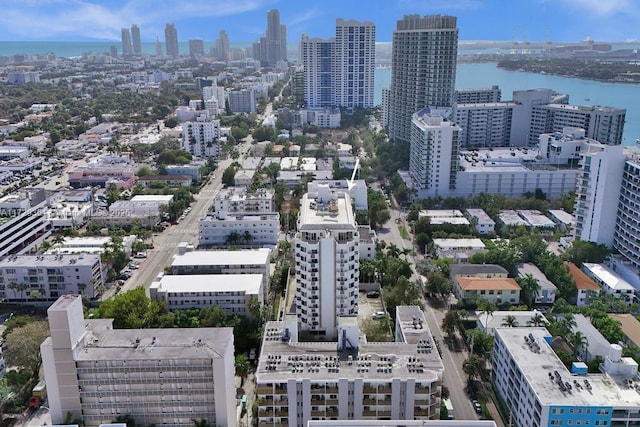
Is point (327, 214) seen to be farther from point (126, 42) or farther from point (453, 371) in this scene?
point (126, 42)

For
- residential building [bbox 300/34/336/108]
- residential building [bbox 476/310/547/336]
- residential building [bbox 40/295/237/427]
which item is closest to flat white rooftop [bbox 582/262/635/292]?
residential building [bbox 476/310/547/336]

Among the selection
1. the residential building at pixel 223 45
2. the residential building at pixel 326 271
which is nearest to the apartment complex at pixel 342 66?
the residential building at pixel 326 271

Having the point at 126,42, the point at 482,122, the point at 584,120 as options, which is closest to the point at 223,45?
the point at 126,42

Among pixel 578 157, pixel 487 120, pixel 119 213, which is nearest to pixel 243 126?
pixel 487 120

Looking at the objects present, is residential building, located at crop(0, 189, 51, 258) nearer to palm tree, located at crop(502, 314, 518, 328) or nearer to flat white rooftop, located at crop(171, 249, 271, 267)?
Result: flat white rooftop, located at crop(171, 249, 271, 267)

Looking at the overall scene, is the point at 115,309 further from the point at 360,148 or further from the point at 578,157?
the point at 360,148
